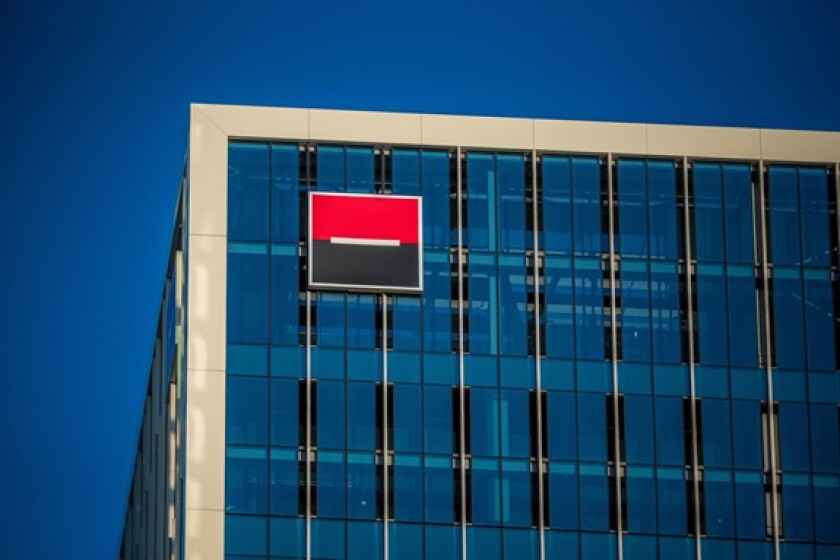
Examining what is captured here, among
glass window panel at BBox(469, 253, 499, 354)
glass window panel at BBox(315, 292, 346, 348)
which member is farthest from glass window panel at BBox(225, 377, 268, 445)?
glass window panel at BBox(469, 253, 499, 354)

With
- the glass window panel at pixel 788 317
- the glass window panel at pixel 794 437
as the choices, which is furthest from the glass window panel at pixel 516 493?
the glass window panel at pixel 788 317

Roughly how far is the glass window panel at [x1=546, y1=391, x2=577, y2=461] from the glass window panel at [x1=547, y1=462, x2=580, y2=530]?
1.61ft

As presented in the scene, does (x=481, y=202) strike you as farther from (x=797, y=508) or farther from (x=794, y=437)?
(x=797, y=508)

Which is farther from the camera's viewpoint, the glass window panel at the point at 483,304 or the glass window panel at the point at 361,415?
the glass window panel at the point at 483,304

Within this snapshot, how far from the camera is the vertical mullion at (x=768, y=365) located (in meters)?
121

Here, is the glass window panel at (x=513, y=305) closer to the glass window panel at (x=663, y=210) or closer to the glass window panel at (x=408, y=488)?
the glass window panel at (x=663, y=210)

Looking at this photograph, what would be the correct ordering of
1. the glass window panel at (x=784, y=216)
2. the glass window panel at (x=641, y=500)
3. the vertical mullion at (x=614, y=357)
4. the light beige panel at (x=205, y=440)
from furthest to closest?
1. the glass window panel at (x=784, y=216)
2. the glass window panel at (x=641, y=500)
3. the vertical mullion at (x=614, y=357)
4. the light beige panel at (x=205, y=440)

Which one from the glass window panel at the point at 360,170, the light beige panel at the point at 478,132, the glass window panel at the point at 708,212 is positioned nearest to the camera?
the glass window panel at the point at 360,170

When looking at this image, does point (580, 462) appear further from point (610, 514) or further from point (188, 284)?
point (188, 284)

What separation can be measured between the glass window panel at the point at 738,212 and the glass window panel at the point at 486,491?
12.9 m

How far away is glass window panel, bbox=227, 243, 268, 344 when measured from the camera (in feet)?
392

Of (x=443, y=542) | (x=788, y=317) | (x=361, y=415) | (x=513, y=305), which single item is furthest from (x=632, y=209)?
(x=443, y=542)

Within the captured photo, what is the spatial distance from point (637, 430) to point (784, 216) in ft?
36.1

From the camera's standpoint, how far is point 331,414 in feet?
389
